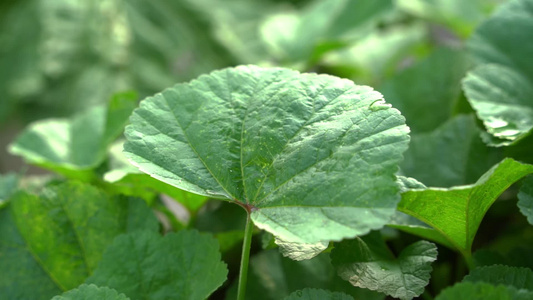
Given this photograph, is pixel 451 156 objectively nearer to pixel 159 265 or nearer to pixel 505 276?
pixel 505 276

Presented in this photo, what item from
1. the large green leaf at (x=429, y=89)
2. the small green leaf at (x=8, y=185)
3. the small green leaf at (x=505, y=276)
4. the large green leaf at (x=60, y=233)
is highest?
the large green leaf at (x=429, y=89)

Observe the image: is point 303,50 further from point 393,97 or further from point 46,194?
point 46,194

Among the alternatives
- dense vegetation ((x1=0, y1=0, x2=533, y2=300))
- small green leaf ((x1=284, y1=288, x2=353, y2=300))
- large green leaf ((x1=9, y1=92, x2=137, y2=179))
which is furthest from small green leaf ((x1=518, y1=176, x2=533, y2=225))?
large green leaf ((x1=9, y1=92, x2=137, y2=179))

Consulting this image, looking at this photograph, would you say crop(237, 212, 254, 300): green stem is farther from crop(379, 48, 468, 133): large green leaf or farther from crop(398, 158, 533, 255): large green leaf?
crop(379, 48, 468, 133): large green leaf

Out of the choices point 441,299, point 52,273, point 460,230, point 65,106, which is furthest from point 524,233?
point 65,106

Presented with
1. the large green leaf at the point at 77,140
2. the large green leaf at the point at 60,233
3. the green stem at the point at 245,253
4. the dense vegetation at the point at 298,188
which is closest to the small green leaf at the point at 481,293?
the dense vegetation at the point at 298,188

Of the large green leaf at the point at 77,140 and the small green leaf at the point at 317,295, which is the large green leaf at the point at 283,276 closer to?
the small green leaf at the point at 317,295
